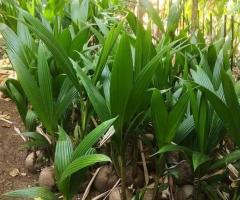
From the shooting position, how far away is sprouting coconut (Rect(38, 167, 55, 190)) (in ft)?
4.91

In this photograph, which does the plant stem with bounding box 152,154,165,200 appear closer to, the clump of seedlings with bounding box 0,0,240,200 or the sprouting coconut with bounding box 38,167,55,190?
the clump of seedlings with bounding box 0,0,240,200

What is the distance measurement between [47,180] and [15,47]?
0.56m

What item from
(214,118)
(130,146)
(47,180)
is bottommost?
(47,180)

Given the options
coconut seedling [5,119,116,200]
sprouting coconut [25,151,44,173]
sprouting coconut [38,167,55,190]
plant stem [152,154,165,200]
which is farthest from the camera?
sprouting coconut [25,151,44,173]

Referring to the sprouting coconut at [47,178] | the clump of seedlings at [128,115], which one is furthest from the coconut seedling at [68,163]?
the sprouting coconut at [47,178]

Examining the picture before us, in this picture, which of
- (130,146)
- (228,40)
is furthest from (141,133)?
(228,40)

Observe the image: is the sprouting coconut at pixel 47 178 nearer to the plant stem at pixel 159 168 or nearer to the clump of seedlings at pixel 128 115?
the clump of seedlings at pixel 128 115

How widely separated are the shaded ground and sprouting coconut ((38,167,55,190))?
102mm

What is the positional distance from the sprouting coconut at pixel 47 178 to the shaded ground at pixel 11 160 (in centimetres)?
10

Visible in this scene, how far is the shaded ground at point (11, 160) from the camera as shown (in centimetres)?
159

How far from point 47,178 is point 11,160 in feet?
1.05

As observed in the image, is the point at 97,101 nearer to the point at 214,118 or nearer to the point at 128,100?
the point at 128,100

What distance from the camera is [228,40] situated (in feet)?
5.56

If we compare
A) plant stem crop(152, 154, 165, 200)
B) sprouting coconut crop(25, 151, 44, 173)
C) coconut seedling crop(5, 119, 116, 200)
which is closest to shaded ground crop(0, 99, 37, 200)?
sprouting coconut crop(25, 151, 44, 173)
